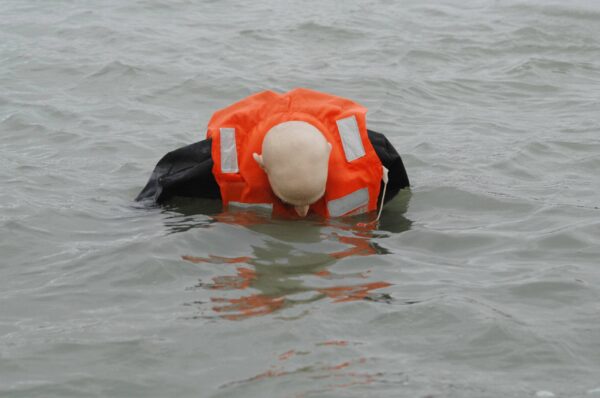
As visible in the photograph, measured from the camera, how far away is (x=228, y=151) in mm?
5672

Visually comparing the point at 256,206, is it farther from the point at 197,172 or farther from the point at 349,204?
the point at 349,204

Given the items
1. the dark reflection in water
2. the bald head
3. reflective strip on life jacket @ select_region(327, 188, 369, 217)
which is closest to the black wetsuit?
the dark reflection in water

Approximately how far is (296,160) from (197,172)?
0.81 meters

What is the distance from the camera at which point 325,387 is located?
12.0ft

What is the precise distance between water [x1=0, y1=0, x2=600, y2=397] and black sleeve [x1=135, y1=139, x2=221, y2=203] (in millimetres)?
126

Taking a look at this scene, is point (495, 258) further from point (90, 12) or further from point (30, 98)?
point (90, 12)

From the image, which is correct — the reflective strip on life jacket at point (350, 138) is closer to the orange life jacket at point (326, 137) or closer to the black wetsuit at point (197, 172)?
the orange life jacket at point (326, 137)

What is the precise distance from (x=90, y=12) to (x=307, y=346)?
9.94m

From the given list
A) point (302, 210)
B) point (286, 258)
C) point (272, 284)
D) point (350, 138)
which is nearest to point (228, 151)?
point (302, 210)

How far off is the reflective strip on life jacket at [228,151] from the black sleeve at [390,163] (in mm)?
791

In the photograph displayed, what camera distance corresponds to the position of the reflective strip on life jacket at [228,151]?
566 cm

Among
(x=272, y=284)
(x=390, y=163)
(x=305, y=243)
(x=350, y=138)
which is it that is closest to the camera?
(x=272, y=284)

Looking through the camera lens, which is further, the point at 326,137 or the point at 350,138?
the point at 350,138

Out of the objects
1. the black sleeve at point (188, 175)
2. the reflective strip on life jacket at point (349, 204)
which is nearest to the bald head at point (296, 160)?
the reflective strip on life jacket at point (349, 204)
